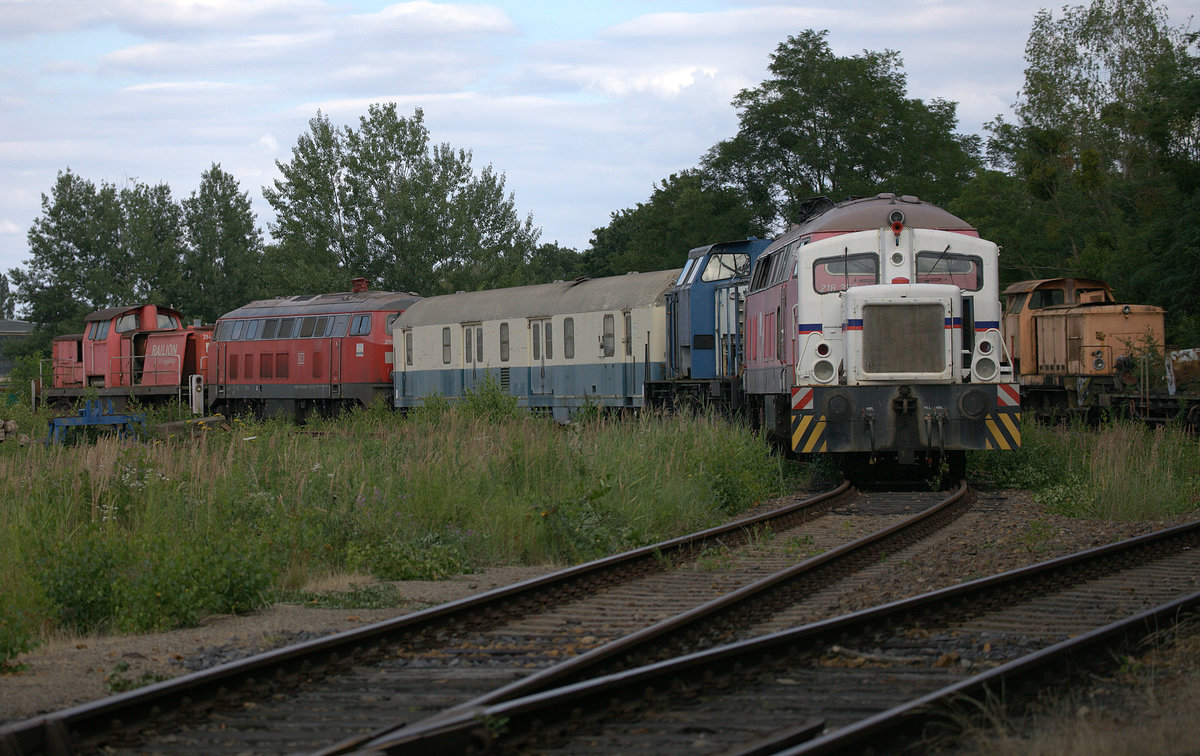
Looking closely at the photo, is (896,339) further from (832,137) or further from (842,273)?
(832,137)

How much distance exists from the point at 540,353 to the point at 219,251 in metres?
53.7

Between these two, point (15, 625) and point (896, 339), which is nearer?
point (15, 625)

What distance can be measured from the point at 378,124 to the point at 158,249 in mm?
21399

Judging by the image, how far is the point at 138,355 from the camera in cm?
3453

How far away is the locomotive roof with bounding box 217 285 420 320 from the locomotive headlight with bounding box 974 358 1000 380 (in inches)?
814

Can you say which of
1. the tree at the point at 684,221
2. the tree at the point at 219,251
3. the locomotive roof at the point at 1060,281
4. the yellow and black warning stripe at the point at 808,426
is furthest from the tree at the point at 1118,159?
the tree at the point at 219,251

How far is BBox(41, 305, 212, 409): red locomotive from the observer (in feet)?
112

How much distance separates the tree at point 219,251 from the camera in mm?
71562

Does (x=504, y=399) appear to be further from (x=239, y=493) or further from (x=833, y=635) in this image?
Answer: (x=833, y=635)

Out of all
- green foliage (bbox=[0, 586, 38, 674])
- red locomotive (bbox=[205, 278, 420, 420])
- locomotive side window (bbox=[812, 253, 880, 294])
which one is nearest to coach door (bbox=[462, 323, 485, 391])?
red locomotive (bbox=[205, 278, 420, 420])

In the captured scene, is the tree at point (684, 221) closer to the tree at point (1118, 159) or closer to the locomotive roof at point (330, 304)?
the tree at point (1118, 159)

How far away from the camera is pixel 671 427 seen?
15.1m

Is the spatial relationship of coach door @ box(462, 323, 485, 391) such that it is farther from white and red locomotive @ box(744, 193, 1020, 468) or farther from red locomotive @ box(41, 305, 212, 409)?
white and red locomotive @ box(744, 193, 1020, 468)

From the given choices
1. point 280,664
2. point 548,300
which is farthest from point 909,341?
point 548,300
